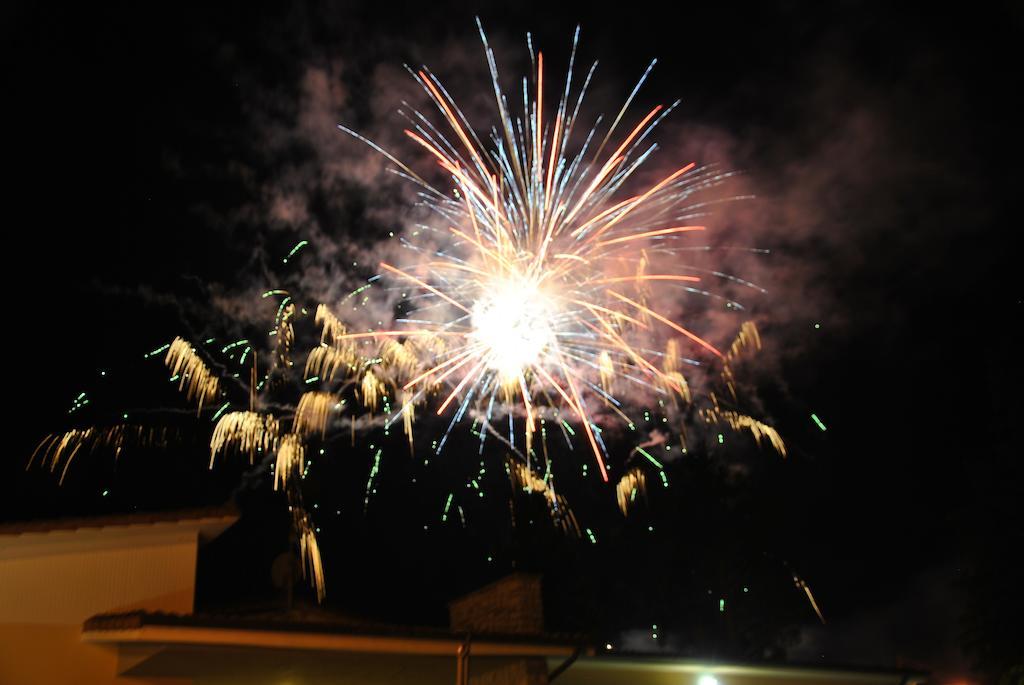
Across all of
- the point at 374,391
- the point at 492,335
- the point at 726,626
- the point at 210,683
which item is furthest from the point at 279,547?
the point at 726,626

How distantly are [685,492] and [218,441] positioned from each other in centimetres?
2262

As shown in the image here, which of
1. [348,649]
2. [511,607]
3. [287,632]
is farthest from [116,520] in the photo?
[511,607]

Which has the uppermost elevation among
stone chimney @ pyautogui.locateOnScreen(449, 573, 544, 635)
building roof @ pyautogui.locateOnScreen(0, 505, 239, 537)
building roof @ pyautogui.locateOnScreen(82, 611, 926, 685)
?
building roof @ pyautogui.locateOnScreen(0, 505, 239, 537)

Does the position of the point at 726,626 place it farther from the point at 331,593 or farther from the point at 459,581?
the point at 331,593

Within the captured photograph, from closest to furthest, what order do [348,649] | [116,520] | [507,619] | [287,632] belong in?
1. [287,632]
2. [348,649]
3. [116,520]
4. [507,619]

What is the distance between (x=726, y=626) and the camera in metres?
32.9

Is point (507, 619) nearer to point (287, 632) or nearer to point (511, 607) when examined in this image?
point (511, 607)

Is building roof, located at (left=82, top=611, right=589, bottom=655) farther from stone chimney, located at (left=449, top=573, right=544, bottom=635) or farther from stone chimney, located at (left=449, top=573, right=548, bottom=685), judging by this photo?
stone chimney, located at (left=449, top=573, right=544, bottom=635)

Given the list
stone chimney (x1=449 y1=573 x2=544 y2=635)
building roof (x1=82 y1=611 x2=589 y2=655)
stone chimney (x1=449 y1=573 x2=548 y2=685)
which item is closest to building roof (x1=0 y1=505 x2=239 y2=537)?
building roof (x1=82 y1=611 x2=589 y2=655)

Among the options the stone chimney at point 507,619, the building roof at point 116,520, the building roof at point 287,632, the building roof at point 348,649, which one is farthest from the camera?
the stone chimney at point 507,619

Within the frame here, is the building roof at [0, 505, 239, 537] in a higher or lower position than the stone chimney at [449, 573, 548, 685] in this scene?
higher

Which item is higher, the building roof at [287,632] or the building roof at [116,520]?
the building roof at [116,520]

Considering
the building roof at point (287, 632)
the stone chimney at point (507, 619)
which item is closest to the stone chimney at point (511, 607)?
the stone chimney at point (507, 619)

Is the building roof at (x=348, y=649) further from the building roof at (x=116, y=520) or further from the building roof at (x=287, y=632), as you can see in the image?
the building roof at (x=116, y=520)
